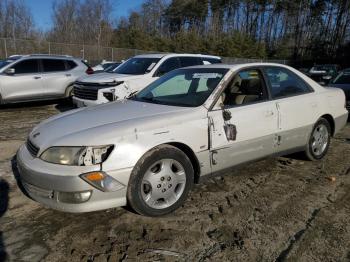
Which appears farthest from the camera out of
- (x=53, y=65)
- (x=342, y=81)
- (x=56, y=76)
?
(x=53, y=65)

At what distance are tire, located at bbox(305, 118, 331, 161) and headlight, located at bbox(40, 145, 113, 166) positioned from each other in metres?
3.30

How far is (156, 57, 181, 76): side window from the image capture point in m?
9.89

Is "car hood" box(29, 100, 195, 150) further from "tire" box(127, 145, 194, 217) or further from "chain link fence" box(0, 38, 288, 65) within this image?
"chain link fence" box(0, 38, 288, 65)

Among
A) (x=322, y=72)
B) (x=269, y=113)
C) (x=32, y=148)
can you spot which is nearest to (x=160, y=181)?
(x=32, y=148)

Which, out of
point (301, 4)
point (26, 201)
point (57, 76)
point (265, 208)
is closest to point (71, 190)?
point (26, 201)

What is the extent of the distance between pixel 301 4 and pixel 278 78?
6483 centimetres

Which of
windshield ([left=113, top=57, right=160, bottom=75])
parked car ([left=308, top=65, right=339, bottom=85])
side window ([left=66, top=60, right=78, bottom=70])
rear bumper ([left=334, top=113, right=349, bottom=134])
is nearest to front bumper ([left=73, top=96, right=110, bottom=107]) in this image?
windshield ([left=113, top=57, right=160, bottom=75])

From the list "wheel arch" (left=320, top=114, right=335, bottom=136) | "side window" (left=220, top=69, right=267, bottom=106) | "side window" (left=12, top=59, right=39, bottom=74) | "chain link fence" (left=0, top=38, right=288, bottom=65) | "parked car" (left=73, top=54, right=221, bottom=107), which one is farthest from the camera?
"chain link fence" (left=0, top=38, right=288, bottom=65)

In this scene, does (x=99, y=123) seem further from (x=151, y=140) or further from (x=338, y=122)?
(x=338, y=122)

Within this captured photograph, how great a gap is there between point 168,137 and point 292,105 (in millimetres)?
2151

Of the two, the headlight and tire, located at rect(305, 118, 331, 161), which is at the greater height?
the headlight

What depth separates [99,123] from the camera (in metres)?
3.83

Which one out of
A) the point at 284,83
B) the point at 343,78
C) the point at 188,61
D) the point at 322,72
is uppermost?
the point at 284,83

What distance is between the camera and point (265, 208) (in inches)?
161
